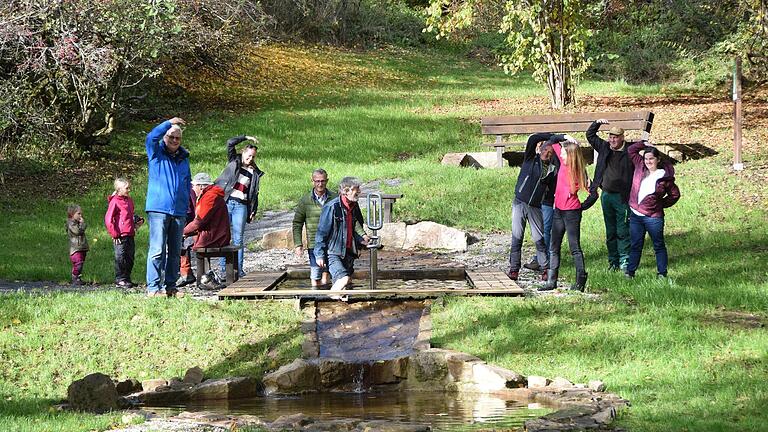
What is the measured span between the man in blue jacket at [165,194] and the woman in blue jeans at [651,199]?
5.10 metres

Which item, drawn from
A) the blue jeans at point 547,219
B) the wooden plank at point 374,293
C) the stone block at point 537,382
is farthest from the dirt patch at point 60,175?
the stone block at point 537,382

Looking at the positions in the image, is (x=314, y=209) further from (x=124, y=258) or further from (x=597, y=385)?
(x=597, y=385)

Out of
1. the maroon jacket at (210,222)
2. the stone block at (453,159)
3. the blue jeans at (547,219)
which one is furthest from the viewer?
the stone block at (453,159)

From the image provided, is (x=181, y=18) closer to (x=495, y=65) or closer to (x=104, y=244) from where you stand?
(x=104, y=244)

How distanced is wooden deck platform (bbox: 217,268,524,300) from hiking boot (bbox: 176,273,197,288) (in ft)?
Result: 2.93

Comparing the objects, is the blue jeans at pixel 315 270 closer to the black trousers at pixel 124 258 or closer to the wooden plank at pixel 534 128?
the black trousers at pixel 124 258

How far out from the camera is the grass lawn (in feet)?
31.8

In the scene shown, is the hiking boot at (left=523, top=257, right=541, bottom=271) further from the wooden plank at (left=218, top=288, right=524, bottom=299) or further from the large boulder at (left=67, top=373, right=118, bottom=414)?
the large boulder at (left=67, top=373, right=118, bottom=414)

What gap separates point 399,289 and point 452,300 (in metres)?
0.72

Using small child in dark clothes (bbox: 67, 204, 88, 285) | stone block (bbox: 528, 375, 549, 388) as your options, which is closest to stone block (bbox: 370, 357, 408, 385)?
stone block (bbox: 528, 375, 549, 388)

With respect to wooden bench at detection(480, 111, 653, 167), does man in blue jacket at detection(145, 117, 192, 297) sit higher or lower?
lower

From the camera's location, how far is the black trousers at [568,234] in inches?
502

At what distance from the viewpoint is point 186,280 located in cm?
1466

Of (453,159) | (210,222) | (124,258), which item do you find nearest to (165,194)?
(210,222)
